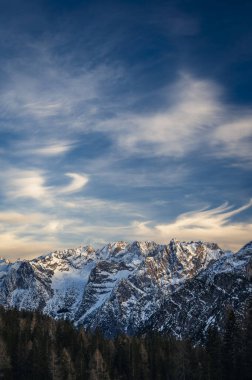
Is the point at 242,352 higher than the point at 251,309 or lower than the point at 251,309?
lower

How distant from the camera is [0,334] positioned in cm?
15562

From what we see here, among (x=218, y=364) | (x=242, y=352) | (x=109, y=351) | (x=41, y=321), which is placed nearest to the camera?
(x=242, y=352)

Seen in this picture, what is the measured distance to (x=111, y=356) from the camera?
161500 millimetres

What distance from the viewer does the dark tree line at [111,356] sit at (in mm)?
110562

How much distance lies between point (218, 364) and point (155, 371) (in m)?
45.0

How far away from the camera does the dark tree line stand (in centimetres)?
11056

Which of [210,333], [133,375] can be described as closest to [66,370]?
[133,375]

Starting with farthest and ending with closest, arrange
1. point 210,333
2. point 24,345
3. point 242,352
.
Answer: point 24,345 → point 210,333 → point 242,352

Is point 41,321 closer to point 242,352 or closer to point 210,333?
point 210,333

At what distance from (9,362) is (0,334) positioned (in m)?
18.8

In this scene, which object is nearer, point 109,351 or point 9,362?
point 9,362

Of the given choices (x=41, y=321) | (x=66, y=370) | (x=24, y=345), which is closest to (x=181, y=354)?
(x=66, y=370)

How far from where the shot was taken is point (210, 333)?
124000 millimetres

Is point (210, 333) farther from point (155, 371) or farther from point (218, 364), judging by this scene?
point (155, 371)
